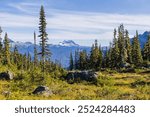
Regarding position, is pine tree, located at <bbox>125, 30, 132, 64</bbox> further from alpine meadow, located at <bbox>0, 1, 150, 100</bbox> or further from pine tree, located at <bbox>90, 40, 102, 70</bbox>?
pine tree, located at <bbox>90, 40, 102, 70</bbox>

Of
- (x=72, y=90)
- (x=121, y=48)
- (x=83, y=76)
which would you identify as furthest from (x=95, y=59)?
(x=72, y=90)

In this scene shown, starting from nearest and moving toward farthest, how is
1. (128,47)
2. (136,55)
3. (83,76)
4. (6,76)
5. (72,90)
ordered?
(72,90)
(6,76)
(83,76)
(136,55)
(128,47)

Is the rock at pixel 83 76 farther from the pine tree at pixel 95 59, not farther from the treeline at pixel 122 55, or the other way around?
the pine tree at pixel 95 59

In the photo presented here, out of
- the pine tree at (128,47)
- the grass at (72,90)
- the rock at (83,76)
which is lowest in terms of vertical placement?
the grass at (72,90)

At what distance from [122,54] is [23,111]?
10276 cm

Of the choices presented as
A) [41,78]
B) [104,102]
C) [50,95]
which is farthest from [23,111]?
[41,78]

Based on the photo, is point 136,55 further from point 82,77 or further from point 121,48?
point 82,77

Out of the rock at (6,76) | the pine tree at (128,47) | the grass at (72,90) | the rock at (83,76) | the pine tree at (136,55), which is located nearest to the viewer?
the grass at (72,90)

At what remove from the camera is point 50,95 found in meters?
36.9

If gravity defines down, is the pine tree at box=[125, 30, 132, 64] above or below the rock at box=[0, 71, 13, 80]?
above

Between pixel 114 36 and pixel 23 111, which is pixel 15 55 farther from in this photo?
pixel 23 111

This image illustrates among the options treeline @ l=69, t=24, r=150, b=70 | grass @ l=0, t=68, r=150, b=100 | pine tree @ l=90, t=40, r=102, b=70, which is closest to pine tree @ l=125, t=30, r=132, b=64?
treeline @ l=69, t=24, r=150, b=70

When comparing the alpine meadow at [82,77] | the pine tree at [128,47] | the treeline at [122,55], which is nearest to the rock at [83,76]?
the alpine meadow at [82,77]

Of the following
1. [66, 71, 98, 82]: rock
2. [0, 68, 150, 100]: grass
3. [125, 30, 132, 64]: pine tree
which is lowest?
[0, 68, 150, 100]: grass
